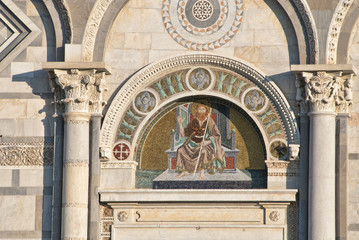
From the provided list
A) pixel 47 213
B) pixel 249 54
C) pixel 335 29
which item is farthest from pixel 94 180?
pixel 335 29

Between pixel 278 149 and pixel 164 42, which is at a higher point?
pixel 164 42

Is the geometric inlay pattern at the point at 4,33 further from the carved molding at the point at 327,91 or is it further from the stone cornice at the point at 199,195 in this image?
the carved molding at the point at 327,91

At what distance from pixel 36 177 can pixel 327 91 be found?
17.0 feet

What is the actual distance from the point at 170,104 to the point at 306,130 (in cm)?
241

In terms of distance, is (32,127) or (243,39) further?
(32,127)

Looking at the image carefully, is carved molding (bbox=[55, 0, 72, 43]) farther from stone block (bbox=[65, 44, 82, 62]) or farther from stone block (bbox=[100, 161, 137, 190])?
stone block (bbox=[100, 161, 137, 190])

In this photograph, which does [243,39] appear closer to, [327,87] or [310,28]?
[310,28]

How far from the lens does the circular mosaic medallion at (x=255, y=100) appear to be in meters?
18.6

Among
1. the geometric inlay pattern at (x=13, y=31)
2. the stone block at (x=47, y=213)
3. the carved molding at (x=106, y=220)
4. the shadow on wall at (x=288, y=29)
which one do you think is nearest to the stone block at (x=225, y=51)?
the shadow on wall at (x=288, y=29)

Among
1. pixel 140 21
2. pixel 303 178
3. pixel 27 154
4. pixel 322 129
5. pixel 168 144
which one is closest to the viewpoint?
pixel 322 129

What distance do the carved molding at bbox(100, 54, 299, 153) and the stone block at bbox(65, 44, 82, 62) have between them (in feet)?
3.07

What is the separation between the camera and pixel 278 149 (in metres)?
18.4

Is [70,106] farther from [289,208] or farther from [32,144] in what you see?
[289,208]

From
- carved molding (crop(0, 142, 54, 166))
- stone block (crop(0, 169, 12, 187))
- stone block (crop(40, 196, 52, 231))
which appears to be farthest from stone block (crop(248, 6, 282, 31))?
stone block (crop(0, 169, 12, 187))
